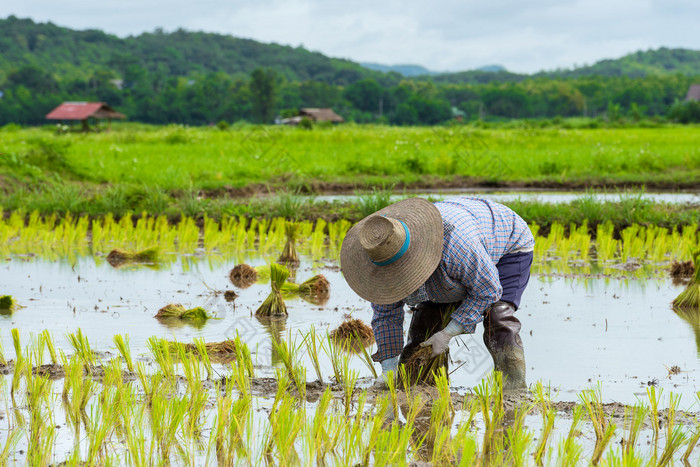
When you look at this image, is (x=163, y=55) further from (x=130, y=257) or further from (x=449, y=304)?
(x=449, y=304)

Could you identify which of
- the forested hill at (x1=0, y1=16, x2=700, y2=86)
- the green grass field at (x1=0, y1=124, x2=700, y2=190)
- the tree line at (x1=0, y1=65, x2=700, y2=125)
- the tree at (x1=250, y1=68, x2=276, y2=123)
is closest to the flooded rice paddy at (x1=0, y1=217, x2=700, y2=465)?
the green grass field at (x1=0, y1=124, x2=700, y2=190)

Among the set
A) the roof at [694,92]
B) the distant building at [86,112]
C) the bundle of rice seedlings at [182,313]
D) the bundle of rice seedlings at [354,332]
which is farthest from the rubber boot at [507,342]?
the roof at [694,92]

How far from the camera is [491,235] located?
3514 mm

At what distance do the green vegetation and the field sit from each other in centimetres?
2528

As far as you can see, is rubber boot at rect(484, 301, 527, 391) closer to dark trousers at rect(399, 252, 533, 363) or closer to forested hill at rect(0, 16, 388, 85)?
dark trousers at rect(399, 252, 533, 363)

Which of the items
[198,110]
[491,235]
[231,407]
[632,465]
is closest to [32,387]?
[231,407]

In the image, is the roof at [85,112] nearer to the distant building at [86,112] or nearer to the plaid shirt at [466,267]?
the distant building at [86,112]

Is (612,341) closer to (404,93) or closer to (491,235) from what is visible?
(491,235)

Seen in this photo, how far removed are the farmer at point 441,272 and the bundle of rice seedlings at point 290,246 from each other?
3385 millimetres

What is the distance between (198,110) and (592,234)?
56056 millimetres

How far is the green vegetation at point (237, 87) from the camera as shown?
206ft

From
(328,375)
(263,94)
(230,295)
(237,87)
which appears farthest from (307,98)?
(328,375)

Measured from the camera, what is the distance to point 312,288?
6.21 metres

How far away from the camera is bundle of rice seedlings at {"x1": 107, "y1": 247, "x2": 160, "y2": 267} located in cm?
761
